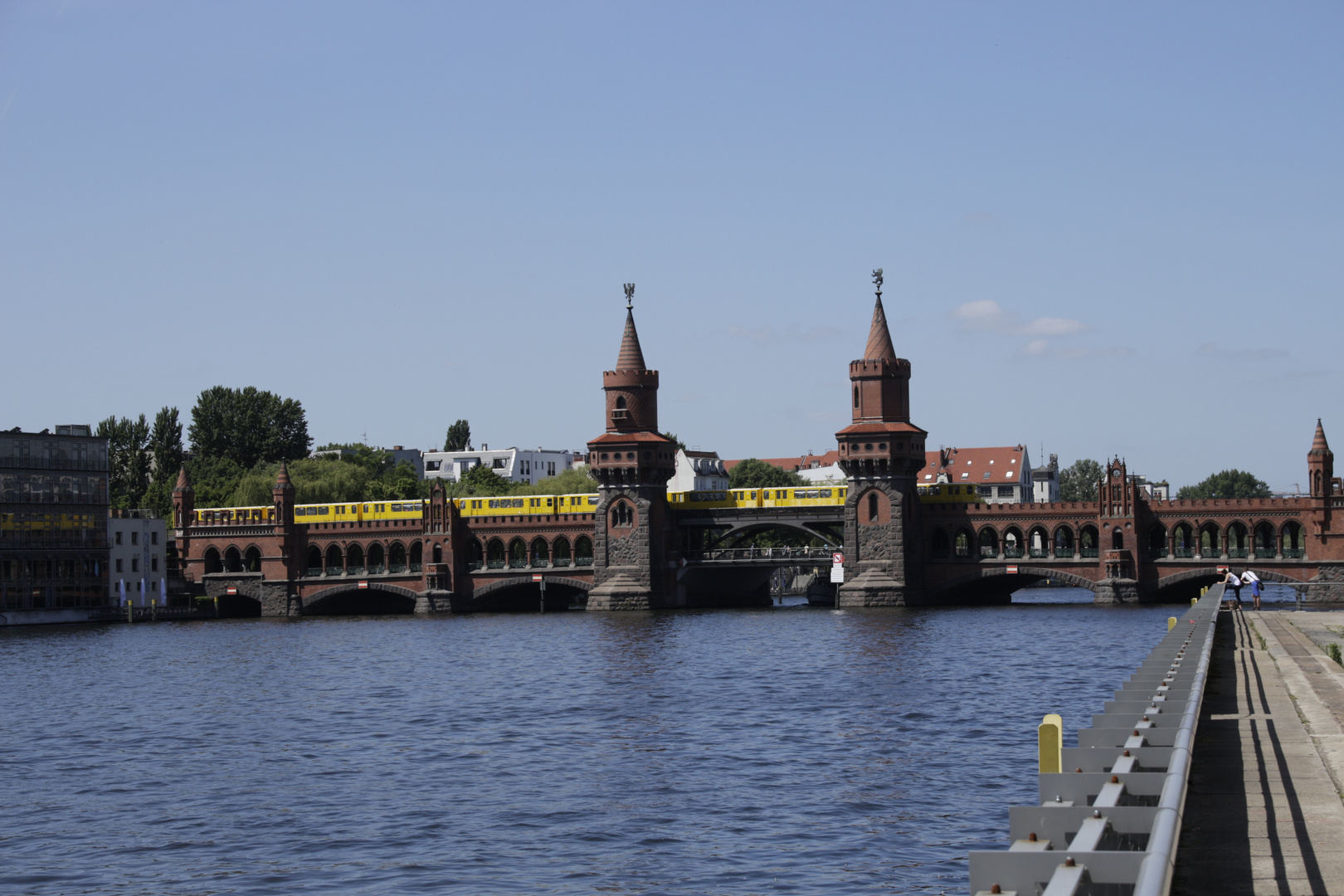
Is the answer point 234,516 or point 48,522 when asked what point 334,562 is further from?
point 48,522

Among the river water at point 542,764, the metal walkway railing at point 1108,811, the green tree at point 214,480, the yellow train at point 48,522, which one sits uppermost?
the green tree at point 214,480

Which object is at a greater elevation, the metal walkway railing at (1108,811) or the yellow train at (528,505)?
the yellow train at (528,505)

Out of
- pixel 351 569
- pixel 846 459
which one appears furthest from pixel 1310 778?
pixel 351 569

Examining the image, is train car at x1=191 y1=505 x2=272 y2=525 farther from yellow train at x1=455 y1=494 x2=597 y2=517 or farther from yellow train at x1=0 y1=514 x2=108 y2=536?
yellow train at x1=455 y1=494 x2=597 y2=517

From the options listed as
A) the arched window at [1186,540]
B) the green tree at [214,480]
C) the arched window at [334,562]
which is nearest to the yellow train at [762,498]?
the arched window at [1186,540]

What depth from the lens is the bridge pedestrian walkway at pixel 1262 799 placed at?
53.0 ft

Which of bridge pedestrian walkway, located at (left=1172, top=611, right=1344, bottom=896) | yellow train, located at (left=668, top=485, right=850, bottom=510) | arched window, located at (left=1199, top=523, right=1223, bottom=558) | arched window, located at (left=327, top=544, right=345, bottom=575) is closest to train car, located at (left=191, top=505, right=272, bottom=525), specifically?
arched window, located at (left=327, top=544, right=345, bottom=575)

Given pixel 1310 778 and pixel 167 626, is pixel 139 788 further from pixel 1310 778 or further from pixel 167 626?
pixel 167 626

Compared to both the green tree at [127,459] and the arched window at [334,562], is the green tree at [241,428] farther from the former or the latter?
the arched window at [334,562]

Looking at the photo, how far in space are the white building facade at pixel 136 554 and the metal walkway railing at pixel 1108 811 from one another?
11345cm

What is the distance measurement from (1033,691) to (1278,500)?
59.0 meters

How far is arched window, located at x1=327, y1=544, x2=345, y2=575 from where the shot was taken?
128000mm

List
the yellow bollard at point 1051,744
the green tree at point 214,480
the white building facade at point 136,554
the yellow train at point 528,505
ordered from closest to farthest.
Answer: the yellow bollard at point 1051,744 < the yellow train at point 528,505 < the white building facade at point 136,554 < the green tree at point 214,480

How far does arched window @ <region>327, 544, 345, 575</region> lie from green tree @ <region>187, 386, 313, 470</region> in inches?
1837
